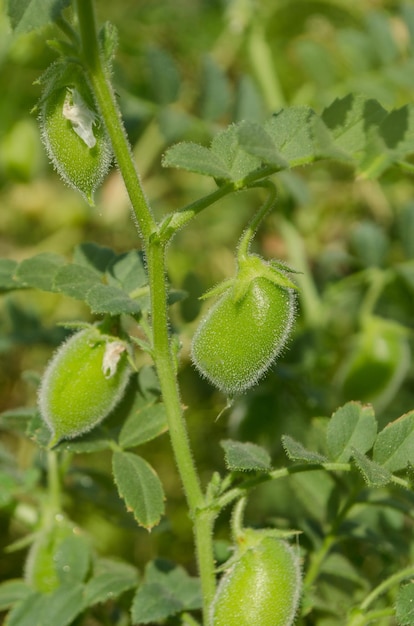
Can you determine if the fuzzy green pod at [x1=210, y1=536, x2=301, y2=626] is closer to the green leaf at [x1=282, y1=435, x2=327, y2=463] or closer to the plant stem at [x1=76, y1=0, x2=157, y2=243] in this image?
the green leaf at [x1=282, y1=435, x2=327, y2=463]

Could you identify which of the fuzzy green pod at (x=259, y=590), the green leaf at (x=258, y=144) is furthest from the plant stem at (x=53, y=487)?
the green leaf at (x=258, y=144)

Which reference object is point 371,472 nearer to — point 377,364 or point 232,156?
point 232,156

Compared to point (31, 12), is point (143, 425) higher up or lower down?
lower down

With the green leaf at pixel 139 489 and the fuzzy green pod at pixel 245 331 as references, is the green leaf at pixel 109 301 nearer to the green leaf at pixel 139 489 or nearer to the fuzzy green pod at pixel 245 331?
the fuzzy green pod at pixel 245 331

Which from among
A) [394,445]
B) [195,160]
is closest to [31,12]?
[195,160]

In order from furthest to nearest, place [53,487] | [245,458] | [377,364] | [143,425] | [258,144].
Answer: [377,364], [53,487], [143,425], [245,458], [258,144]

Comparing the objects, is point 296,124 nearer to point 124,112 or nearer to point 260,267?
point 260,267
